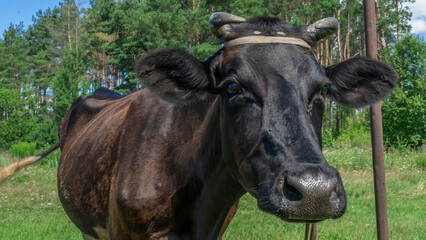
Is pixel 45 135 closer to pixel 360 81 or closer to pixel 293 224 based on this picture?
pixel 293 224

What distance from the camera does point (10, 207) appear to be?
10789 millimetres

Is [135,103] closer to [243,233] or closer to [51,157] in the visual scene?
[243,233]

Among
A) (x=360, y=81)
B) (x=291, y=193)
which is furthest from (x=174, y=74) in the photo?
(x=360, y=81)

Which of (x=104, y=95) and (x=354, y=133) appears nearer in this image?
(x=104, y=95)

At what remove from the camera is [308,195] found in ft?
5.46

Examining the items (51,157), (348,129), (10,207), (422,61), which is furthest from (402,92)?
(10,207)

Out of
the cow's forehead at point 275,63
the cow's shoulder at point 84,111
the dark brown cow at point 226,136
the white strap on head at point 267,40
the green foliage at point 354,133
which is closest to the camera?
the dark brown cow at point 226,136

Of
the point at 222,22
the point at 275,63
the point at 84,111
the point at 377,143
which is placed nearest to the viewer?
the point at 275,63

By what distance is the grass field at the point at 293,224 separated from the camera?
21.9ft

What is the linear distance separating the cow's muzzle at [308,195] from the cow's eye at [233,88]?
0.62 metres

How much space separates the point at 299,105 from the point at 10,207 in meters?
10.9

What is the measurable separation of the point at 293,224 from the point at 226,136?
538 centimetres

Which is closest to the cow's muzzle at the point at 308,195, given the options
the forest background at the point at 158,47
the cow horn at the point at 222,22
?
the cow horn at the point at 222,22

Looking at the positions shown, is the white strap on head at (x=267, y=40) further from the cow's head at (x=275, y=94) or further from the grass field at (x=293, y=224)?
the grass field at (x=293, y=224)
